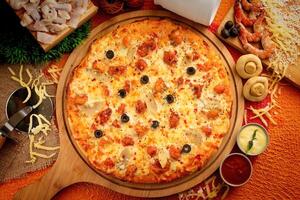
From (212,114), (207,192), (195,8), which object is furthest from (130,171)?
(195,8)

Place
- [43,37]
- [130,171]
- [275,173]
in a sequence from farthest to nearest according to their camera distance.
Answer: [275,173]
[43,37]
[130,171]

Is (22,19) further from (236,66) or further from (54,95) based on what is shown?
(236,66)

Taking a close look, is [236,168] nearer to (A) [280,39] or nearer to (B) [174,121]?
(B) [174,121]

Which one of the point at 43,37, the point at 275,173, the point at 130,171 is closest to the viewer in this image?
the point at 130,171

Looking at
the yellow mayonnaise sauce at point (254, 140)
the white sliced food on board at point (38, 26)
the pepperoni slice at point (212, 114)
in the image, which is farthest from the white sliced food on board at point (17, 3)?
the yellow mayonnaise sauce at point (254, 140)

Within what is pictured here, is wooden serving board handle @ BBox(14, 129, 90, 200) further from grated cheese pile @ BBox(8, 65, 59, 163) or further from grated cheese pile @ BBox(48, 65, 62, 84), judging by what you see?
grated cheese pile @ BBox(48, 65, 62, 84)

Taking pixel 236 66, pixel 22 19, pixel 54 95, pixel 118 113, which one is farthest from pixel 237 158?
pixel 22 19

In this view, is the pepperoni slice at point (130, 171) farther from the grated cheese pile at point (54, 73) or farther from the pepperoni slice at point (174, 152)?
the grated cheese pile at point (54, 73)
